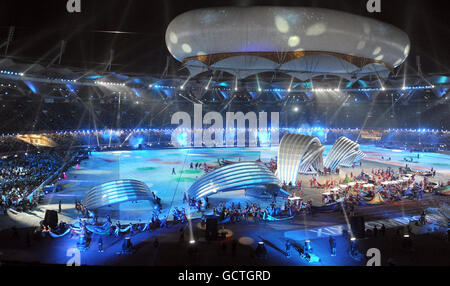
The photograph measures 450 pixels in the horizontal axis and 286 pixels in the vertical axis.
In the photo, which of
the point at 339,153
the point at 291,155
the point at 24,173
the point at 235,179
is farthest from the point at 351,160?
the point at 24,173

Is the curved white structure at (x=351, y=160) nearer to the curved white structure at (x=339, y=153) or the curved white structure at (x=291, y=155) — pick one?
the curved white structure at (x=339, y=153)

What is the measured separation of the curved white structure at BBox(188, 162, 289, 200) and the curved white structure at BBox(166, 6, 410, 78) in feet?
27.2

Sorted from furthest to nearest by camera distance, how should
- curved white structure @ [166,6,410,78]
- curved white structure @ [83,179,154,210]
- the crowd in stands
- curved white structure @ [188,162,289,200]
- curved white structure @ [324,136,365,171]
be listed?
curved white structure @ [324,136,365,171], the crowd in stands, curved white structure @ [188,162,289,200], curved white structure @ [83,179,154,210], curved white structure @ [166,6,410,78]

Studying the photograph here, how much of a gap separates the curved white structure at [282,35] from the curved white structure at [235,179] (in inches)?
326

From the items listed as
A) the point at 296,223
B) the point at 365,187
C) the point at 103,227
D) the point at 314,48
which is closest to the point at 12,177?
the point at 103,227

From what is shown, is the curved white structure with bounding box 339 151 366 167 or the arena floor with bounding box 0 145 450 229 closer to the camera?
the arena floor with bounding box 0 145 450 229

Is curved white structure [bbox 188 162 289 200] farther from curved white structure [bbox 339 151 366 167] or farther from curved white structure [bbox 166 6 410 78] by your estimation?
curved white structure [bbox 339 151 366 167]

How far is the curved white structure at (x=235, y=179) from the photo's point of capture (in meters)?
22.7

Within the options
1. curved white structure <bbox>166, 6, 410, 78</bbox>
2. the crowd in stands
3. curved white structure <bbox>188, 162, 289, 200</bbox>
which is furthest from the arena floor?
curved white structure <bbox>166, 6, 410, 78</bbox>

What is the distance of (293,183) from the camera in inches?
1155

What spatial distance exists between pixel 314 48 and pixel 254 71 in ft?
37.9

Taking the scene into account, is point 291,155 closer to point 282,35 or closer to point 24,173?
point 282,35

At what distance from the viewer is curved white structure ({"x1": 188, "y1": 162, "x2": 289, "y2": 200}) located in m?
22.7

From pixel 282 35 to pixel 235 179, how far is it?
33.7 feet
